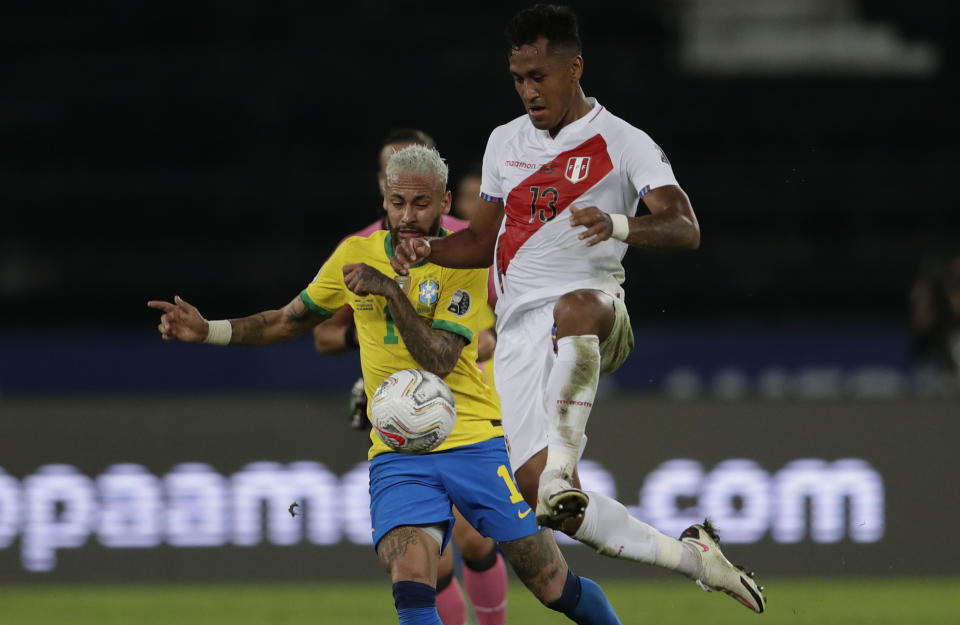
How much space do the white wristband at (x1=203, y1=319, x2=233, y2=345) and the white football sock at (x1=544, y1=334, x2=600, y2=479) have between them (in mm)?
1288

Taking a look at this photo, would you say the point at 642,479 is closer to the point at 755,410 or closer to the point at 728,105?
the point at 755,410

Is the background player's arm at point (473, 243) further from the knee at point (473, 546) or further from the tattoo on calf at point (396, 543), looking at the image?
the knee at point (473, 546)

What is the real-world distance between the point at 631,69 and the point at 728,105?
1099 mm

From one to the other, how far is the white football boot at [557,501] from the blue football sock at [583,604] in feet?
1.69

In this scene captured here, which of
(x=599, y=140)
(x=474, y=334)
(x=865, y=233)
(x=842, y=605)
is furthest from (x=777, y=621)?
(x=865, y=233)

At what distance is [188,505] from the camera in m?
9.06

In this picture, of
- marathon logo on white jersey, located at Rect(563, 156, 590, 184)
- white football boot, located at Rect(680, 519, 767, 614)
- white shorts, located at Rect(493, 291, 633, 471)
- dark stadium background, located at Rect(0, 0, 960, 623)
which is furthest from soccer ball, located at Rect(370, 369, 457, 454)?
dark stadium background, located at Rect(0, 0, 960, 623)

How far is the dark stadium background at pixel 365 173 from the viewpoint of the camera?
473 inches

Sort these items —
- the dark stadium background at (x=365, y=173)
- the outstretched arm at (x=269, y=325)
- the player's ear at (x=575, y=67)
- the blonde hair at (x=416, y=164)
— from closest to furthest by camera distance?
1. the player's ear at (x=575, y=67)
2. the blonde hair at (x=416, y=164)
3. the outstretched arm at (x=269, y=325)
4. the dark stadium background at (x=365, y=173)

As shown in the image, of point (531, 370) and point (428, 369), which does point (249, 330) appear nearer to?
point (428, 369)

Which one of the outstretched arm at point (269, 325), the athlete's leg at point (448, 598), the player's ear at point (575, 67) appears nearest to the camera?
the player's ear at point (575, 67)

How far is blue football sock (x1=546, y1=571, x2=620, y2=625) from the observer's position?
5.14m

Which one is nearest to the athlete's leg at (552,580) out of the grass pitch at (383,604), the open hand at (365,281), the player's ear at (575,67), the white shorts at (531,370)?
the white shorts at (531,370)

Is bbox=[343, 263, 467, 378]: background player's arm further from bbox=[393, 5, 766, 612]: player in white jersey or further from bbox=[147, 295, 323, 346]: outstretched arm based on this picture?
bbox=[147, 295, 323, 346]: outstretched arm
